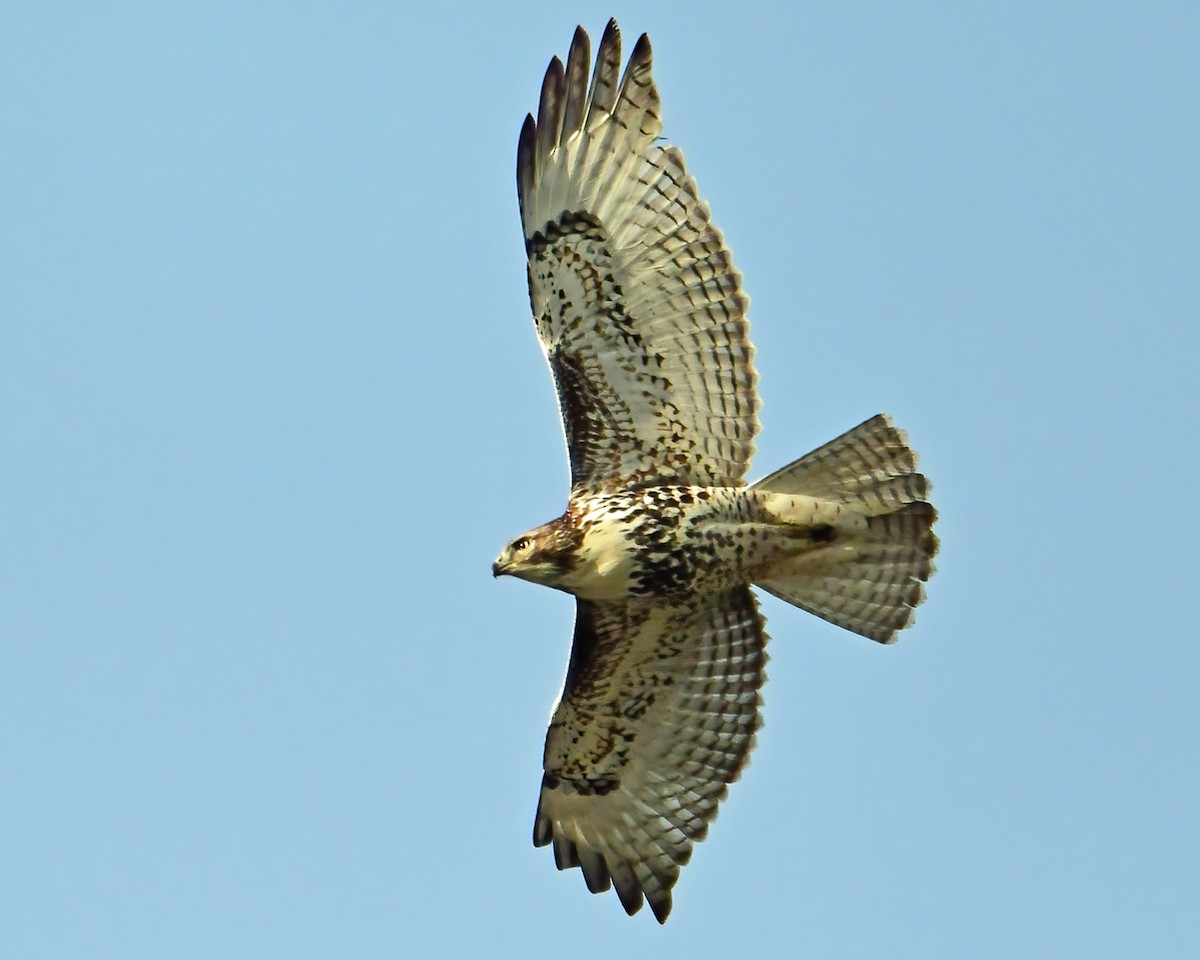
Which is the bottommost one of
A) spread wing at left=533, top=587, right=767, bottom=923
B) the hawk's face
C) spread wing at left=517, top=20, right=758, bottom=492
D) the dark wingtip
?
the dark wingtip

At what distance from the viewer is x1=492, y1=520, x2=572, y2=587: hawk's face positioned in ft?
40.9

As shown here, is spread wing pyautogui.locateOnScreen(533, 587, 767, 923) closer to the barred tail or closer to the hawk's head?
the barred tail

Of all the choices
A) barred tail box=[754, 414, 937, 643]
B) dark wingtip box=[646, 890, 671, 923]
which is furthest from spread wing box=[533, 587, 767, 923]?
barred tail box=[754, 414, 937, 643]

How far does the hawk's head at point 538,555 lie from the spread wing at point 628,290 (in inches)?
22.7

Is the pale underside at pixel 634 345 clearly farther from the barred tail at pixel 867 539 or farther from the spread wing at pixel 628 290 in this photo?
the barred tail at pixel 867 539

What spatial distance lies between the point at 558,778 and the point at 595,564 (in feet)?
6.37

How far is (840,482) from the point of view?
12961mm

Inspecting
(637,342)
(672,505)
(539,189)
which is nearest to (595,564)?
(672,505)

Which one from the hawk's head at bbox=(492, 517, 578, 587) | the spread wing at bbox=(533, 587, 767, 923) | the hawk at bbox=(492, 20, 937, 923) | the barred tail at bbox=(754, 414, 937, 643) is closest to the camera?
the hawk's head at bbox=(492, 517, 578, 587)

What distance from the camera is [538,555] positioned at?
12.5 m

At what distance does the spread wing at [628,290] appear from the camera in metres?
12.7

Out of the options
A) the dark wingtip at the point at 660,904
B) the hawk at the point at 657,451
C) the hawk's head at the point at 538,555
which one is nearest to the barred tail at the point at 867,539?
the hawk at the point at 657,451

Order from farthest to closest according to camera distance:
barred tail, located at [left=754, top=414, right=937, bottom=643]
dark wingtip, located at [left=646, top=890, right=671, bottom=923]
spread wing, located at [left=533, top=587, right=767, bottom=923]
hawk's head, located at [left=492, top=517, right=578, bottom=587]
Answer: dark wingtip, located at [left=646, top=890, right=671, bottom=923], spread wing, located at [left=533, top=587, right=767, bottom=923], barred tail, located at [left=754, top=414, right=937, bottom=643], hawk's head, located at [left=492, top=517, right=578, bottom=587]

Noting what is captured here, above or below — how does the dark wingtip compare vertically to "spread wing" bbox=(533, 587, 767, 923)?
below
